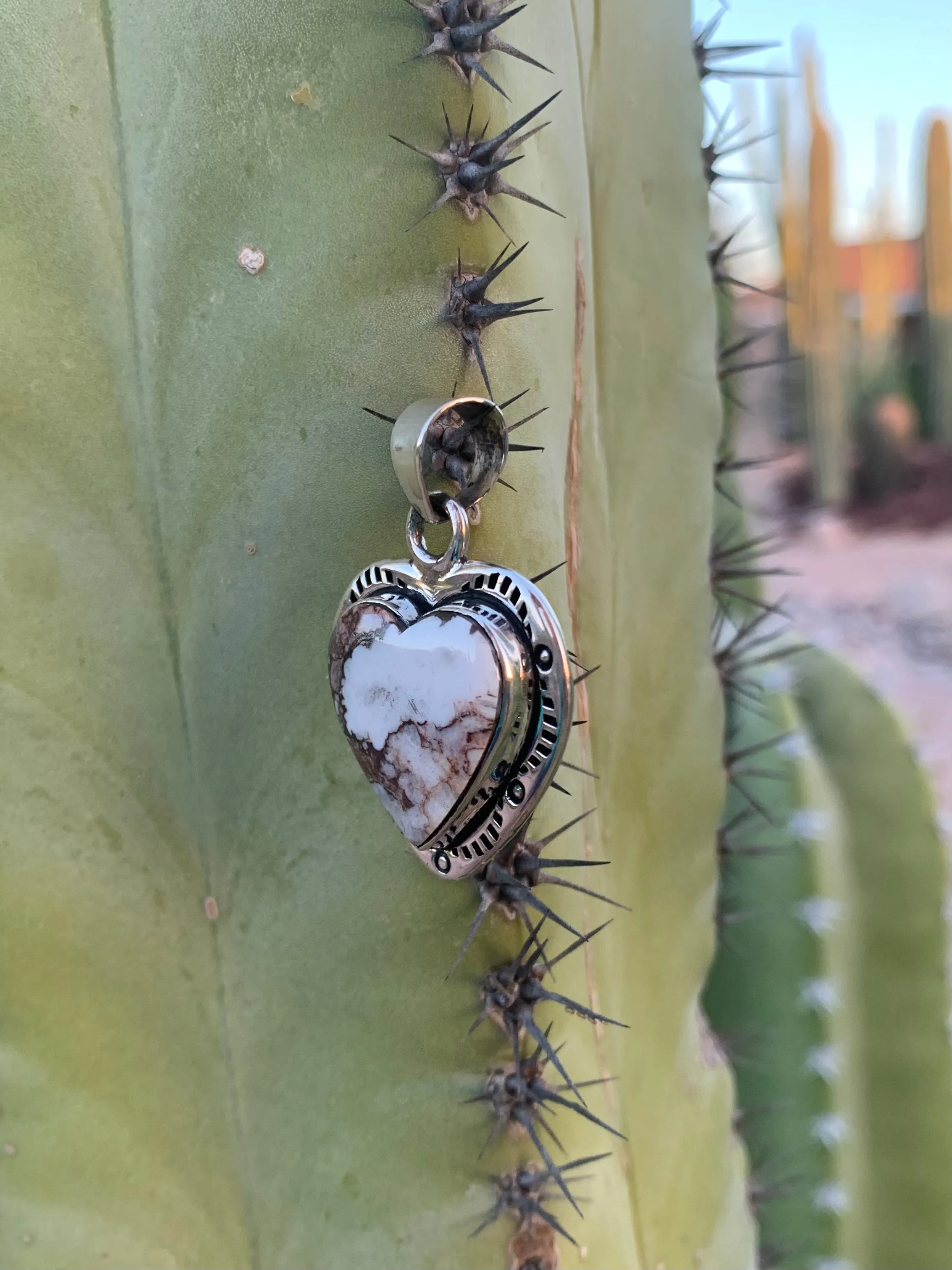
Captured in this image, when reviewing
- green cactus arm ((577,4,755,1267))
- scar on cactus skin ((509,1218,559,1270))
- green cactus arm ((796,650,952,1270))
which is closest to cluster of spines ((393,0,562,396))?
green cactus arm ((577,4,755,1267))

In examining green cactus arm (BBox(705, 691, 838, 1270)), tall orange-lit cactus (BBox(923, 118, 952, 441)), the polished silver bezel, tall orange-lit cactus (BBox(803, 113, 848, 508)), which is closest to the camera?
the polished silver bezel

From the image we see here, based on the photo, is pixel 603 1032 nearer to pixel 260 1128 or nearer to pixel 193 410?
pixel 260 1128

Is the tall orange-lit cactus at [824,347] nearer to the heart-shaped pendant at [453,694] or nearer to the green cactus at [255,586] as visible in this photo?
the green cactus at [255,586]

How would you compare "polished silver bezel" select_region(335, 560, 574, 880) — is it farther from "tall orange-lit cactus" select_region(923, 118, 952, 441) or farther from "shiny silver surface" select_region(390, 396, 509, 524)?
"tall orange-lit cactus" select_region(923, 118, 952, 441)

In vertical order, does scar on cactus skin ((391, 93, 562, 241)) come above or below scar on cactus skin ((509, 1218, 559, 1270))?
above

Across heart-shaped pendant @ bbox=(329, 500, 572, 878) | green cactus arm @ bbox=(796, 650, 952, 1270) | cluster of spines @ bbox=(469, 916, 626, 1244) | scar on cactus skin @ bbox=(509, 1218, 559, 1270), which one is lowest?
green cactus arm @ bbox=(796, 650, 952, 1270)

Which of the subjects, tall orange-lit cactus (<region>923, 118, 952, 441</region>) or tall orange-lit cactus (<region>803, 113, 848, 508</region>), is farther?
tall orange-lit cactus (<region>923, 118, 952, 441</region>)

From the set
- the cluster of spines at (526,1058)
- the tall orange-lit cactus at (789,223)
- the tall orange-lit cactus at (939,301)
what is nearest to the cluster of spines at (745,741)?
the cluster of spines at (526,1058)

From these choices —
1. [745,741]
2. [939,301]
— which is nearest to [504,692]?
[745,741]
